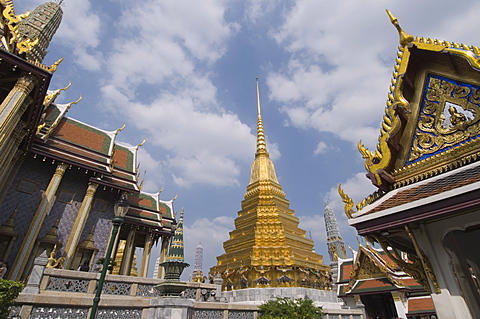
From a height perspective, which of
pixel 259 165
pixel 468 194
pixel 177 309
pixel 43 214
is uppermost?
pixel 259 165

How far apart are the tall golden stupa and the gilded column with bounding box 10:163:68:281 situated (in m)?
12.5

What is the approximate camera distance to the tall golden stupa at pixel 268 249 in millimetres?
18594

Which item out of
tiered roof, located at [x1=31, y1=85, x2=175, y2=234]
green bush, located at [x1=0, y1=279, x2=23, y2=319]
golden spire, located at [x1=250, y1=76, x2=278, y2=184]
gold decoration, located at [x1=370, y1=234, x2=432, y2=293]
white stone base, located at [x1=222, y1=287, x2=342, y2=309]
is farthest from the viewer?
golden spire, located at [x1=250, y1=76, x2=278, y2=184]

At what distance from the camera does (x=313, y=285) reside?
1942cm

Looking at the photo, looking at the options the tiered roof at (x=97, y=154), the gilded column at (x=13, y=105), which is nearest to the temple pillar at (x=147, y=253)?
the tiered roof at (x=97, y=154)

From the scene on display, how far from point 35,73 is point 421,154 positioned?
12665mm

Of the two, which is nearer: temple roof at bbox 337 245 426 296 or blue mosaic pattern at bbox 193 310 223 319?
blue mosaic pattern at bbox 193 310 223 319

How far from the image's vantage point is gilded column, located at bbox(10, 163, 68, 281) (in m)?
11.5

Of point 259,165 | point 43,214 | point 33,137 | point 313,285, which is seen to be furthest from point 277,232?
point 33,137

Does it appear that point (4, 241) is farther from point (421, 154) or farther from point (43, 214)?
point (421, 154)

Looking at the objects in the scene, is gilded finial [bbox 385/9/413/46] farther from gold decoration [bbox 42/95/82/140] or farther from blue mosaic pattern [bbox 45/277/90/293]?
gold decoration [bbox 42/95/82/140]

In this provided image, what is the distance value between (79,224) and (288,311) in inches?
430

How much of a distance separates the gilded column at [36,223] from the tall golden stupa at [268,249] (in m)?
12.5

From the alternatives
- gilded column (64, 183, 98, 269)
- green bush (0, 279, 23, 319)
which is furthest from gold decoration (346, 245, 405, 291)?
green bush (0, 279, 23, 319)
